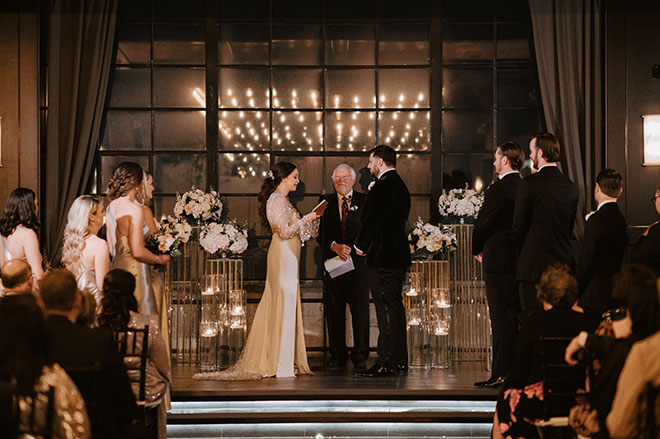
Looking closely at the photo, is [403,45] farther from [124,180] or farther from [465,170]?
[124,180]

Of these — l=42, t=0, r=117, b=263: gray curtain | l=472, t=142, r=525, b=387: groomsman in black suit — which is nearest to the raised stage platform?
l=472, t=142, r=525, b=387: groomsman in black suit

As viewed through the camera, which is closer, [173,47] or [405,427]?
[405,427]

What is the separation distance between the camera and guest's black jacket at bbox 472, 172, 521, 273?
6.30m

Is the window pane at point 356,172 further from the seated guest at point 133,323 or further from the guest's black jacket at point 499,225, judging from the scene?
the seated guest at point 133,323

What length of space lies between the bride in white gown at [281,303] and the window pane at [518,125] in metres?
2.52

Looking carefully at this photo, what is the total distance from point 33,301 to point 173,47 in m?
5.74

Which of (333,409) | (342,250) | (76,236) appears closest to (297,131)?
Result: (342,250)

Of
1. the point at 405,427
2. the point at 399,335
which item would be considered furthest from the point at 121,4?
the point at 405,427

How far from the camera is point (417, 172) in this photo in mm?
8492

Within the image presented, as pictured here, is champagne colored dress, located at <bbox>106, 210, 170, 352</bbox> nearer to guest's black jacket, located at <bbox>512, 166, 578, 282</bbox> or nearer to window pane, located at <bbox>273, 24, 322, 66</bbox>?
guest's black jacket, located at <bbox>512, 166, 578, 282</bbox>

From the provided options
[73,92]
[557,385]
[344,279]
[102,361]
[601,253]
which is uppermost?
[73,92]

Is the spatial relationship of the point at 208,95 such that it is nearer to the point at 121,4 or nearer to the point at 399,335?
the point at 121,4

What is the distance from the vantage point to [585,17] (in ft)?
26.5

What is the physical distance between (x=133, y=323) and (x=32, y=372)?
60.7 inches
